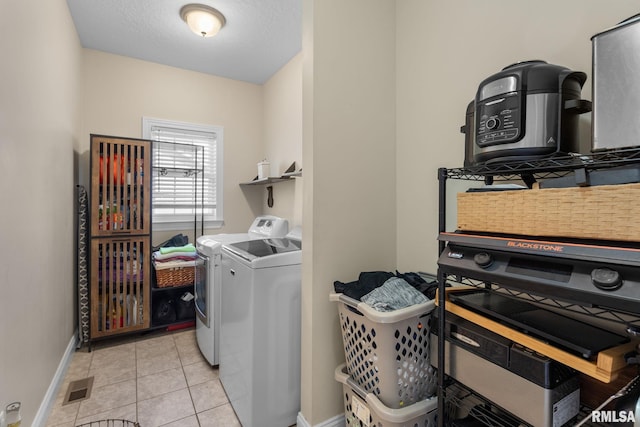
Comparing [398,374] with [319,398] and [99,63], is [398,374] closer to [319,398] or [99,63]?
[319,398]

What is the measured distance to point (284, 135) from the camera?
3.29m

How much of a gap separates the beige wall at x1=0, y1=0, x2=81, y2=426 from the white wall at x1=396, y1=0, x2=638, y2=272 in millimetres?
1874

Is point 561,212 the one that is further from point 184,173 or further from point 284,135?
point 184,173

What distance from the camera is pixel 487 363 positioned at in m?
0.96

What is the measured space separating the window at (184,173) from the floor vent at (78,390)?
1520 mm

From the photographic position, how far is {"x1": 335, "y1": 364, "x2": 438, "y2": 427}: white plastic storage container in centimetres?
121

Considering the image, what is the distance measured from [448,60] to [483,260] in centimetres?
114

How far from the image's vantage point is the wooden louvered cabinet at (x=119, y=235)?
263 centimetres

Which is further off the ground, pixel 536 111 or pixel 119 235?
pixel 536 111

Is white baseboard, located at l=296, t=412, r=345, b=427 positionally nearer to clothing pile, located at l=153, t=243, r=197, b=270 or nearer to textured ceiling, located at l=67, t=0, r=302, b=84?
clothing pile, located at l=153, t=243, r=197, b=270

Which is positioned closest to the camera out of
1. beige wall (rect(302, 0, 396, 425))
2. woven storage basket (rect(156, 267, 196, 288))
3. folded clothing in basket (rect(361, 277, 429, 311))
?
folded clothing in basket (rect(361, 277, 429, 311))

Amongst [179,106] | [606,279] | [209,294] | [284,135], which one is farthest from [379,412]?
[179,106]

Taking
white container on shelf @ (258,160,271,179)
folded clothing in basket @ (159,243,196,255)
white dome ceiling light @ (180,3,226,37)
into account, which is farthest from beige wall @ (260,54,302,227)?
folded clothing in basket @ (159,243,196,255)

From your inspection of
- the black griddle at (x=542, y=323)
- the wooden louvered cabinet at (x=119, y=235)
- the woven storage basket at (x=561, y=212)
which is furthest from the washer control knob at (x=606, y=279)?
the wooden louvered cabinet at (x=119, y=235)
